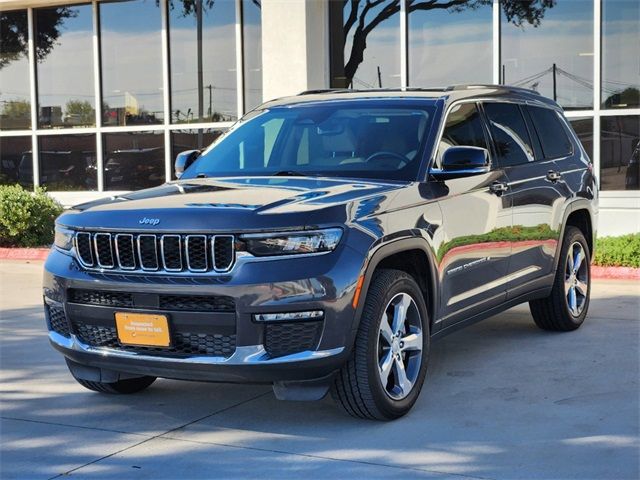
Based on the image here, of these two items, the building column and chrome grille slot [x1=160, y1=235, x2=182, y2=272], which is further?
the building column

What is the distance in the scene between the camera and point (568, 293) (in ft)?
27.2

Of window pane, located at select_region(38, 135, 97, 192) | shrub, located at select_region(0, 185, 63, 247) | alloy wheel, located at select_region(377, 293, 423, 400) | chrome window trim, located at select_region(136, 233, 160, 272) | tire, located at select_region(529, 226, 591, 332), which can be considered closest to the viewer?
chrome window trim, located at select_region(136, 233, 160, 272)

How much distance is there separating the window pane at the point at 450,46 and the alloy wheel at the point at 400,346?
822cm

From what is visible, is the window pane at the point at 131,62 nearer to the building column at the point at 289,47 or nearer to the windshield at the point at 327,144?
the building column at the point at 289,47

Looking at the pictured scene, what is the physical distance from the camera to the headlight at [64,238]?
19.1ft

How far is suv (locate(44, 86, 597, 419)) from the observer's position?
5215 mm

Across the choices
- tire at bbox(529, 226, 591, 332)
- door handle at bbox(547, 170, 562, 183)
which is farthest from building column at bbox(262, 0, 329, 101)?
door handle at bbox(547, 170, 562, 183)

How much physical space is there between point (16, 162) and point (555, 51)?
31.2ft

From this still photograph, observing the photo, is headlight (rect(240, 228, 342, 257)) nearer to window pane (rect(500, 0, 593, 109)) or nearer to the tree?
window pane (rect(500, 0, 593, 109))

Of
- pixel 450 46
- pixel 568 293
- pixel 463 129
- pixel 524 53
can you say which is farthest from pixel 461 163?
pixel 450 46

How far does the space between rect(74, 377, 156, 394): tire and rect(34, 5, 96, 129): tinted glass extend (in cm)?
1085

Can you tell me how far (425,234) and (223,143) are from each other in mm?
1964

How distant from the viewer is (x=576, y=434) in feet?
18.0

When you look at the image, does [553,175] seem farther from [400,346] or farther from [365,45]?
[365,45]
